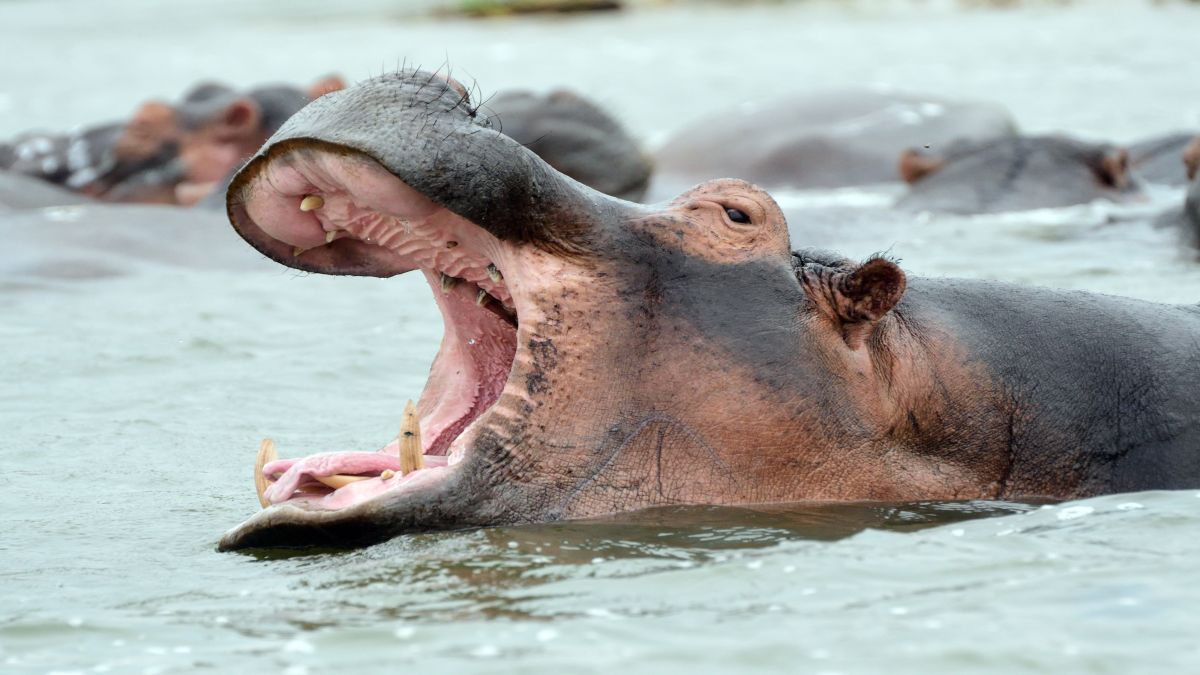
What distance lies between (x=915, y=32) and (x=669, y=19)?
21.3 feet

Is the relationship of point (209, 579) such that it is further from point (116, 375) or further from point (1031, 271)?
point (1031, 271)

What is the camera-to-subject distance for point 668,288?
456 cm

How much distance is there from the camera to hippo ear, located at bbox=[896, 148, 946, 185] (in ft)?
38.4

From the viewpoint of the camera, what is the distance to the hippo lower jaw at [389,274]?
431 cm

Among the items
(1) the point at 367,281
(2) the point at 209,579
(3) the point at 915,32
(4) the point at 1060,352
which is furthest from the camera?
(3) the point at 915,32

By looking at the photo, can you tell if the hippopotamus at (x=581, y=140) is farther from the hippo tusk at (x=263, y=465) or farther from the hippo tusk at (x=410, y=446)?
the hippo tusk at (x=410, y=446)

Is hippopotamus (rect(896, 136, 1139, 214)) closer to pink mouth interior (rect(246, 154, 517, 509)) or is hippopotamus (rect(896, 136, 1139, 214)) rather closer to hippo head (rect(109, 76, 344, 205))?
hippo head (rect(109, 76, 344, 205))

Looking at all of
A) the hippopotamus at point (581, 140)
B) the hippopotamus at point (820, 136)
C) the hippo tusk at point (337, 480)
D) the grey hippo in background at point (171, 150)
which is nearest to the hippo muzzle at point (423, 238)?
the hippo tusk at point (337, 480)

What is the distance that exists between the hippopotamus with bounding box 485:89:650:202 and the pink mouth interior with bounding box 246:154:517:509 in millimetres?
7007

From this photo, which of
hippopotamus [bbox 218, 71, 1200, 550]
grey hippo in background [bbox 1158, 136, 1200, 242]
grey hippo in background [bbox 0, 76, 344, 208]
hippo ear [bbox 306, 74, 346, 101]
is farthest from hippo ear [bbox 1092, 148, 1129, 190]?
hippopotamus [bbox 218, 71, 1200, 550]

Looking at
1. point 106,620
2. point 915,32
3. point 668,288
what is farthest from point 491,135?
point 915,32

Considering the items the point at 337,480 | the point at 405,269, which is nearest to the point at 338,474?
the point at 337,480

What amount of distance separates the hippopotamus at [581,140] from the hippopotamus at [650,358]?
23.2 feet

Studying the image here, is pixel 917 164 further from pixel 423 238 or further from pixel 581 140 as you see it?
pixel 423 238
